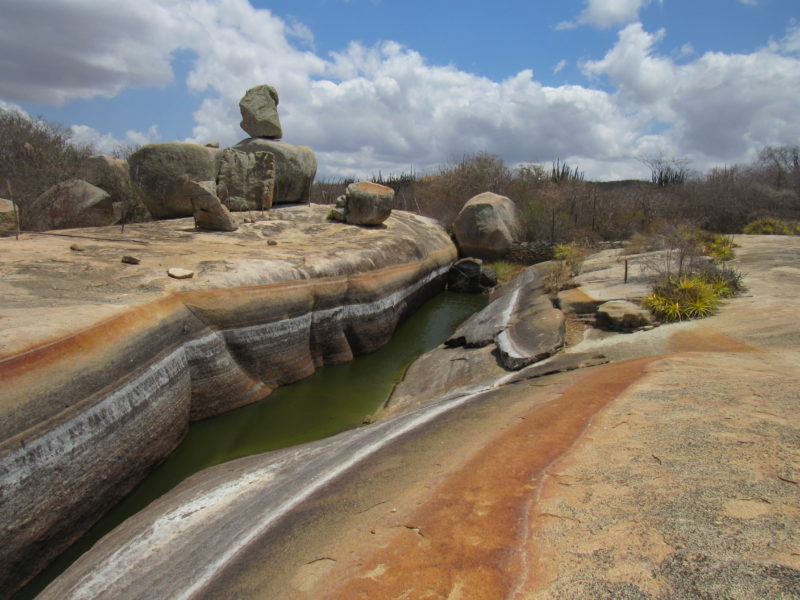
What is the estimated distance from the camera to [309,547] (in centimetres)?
269

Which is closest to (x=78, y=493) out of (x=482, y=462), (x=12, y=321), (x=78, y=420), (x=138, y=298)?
(x=78, y=420)

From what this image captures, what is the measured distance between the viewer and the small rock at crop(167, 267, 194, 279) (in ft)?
20.7

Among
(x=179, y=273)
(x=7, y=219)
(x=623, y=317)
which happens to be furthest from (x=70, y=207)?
(x=623, y=317)

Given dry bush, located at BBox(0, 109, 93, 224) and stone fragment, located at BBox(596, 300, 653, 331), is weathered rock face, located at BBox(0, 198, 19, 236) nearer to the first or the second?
dry bush, located at BBox(0, 109, 93, 224)

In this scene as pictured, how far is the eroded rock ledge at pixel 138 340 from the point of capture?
3559 millimetres

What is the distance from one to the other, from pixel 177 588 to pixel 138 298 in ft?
11.6

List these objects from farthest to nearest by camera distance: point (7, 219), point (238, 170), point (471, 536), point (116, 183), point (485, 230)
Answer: point (485, 230) < point (116, 183) < point (238, 170) < point (7, 219) < point (471, 536)

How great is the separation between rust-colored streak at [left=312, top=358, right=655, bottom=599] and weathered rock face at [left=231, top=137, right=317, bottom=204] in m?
11.6

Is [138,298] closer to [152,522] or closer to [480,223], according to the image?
[152,522]

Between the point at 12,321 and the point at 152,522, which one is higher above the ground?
the point at 12,321

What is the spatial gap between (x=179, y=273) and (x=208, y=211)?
3.98m

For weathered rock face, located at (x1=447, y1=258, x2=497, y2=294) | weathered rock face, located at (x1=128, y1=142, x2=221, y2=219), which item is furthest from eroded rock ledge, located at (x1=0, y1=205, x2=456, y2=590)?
weathered rock face, located at (x1=447, y1=258, x2=497, y2=294)

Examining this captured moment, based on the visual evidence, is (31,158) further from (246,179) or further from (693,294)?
(693,294)

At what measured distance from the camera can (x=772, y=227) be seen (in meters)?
Answer: 14.8
